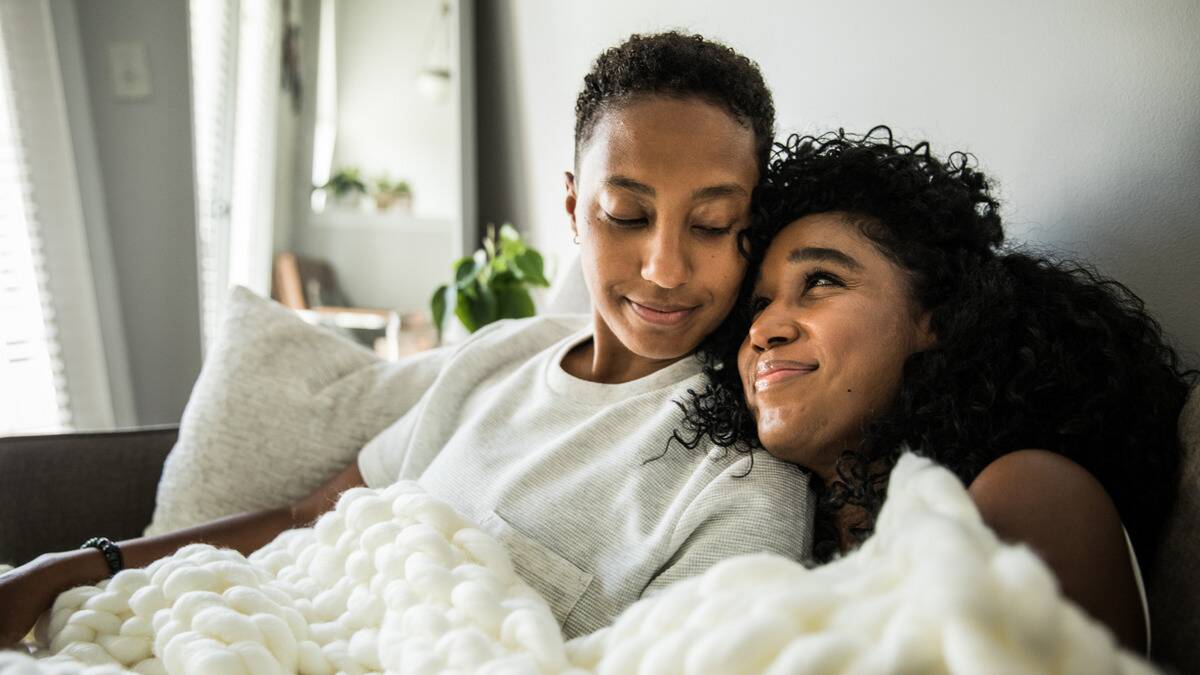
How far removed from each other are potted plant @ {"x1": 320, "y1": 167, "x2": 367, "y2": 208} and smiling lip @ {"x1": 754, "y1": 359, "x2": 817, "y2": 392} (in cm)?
255

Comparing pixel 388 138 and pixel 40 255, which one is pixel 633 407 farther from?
pixel 388 138

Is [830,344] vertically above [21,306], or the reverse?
[830,344]

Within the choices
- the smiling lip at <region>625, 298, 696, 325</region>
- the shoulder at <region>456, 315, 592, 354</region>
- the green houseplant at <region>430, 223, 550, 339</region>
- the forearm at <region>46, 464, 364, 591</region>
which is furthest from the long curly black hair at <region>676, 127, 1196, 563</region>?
the green houseplant at <region>430, 223, 550, 339</region>

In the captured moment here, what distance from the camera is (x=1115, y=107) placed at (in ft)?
3.13

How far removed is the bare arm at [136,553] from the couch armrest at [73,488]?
236 millimetres

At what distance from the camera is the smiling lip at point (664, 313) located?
1058 mm

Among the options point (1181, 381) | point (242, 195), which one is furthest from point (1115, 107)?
point (242, 195)

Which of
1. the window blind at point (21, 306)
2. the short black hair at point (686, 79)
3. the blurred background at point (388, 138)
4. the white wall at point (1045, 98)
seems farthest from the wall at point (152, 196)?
the short black hair at point (686, 79)

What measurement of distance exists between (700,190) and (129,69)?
188cm

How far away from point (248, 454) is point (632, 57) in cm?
80

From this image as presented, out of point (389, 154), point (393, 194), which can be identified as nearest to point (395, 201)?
point (393, 194)

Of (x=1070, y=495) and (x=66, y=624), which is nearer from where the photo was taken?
(x=1070, y=495)

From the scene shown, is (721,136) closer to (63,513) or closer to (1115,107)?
Answer: (1115,107)

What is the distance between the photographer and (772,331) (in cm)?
92
